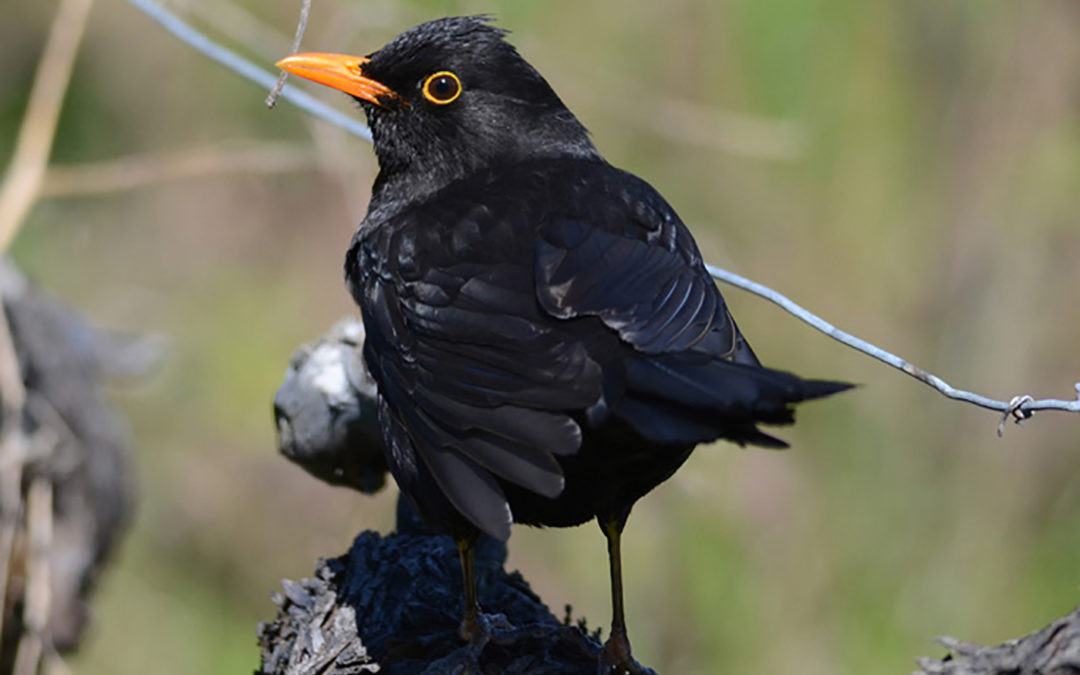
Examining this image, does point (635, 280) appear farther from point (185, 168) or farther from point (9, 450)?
point (9, 450)

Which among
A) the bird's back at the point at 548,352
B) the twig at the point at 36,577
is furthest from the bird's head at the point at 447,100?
the twig at the point at 36,577

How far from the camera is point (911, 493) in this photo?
5637 mm

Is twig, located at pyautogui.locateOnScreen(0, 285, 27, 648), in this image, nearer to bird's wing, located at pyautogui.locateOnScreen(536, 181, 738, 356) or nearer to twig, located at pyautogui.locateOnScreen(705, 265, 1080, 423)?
bird's wing, located at pyautogui.locateOnScreen(536, 181, 738, 356)

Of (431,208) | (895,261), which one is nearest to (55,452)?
(431,208)

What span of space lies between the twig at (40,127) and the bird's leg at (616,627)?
204cm

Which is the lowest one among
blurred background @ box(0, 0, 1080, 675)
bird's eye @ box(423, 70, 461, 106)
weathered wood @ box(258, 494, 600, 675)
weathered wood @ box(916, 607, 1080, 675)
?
weathered wood @ box(916, 607, 1080, 675)

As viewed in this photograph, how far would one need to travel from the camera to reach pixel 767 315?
20.1ft

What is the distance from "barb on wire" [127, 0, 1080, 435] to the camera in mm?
2627

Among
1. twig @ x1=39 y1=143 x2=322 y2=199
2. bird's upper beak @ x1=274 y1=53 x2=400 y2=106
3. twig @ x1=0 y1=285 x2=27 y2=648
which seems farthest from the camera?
twig @ x1=0 y1=285 x2=27 y2=648

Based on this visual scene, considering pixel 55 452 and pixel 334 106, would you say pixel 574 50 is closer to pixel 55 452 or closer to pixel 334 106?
pixel 334 106

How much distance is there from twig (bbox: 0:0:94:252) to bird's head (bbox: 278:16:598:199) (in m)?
0.99

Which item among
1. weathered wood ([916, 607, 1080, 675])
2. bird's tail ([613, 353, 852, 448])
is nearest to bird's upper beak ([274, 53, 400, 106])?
bird's tail ([613, 353, 852, 448])

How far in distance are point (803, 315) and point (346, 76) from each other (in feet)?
4.74

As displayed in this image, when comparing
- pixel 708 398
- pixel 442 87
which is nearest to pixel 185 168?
pixel 442 87
